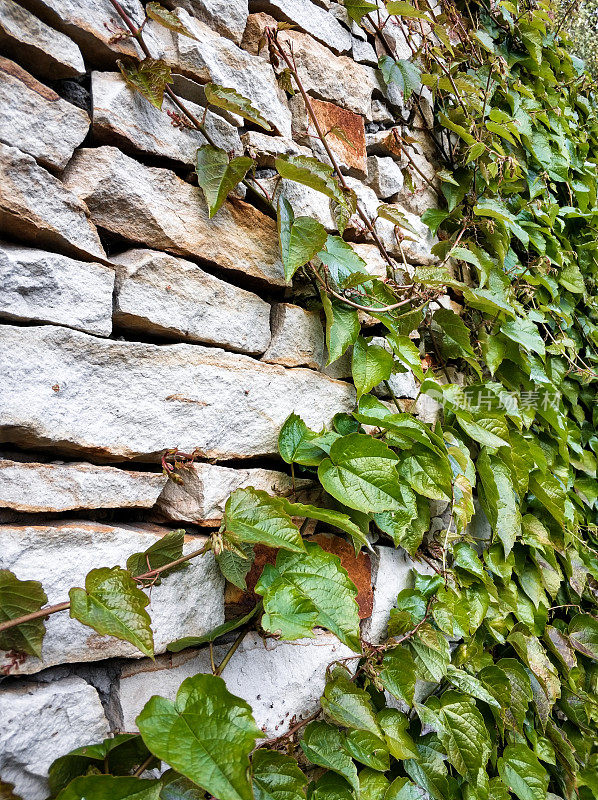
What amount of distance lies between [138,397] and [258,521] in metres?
0.24

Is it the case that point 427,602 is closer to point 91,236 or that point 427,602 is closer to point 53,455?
point 53,455

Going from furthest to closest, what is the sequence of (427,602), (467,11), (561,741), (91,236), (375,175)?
1. (467,11)
2. (561,741)
3. (375,175)
4. (427,602)
5. (91,236)

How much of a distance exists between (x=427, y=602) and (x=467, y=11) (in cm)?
164

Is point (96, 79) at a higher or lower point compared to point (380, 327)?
higher

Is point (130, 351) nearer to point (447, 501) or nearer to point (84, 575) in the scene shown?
point (84, 575)

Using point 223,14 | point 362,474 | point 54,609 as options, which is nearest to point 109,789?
point 54,609

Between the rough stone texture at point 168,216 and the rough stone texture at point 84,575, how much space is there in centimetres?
41

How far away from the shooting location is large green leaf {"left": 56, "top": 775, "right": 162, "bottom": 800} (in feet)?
1.86

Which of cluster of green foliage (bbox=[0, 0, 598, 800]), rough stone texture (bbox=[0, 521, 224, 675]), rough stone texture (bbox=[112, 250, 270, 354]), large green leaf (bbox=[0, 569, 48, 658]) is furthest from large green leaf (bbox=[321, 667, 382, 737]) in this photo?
rough stone texture (bbox=[112, 250, 270, 354])

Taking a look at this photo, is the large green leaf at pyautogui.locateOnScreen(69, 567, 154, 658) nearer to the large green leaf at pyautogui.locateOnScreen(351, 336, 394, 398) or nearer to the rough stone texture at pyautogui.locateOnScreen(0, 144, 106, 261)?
the rough stone texture at pyautogui.locateOnScreen(0, 144, 106, 261)

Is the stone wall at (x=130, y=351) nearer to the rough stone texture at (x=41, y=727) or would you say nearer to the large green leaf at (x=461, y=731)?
the rough stone texture at (x=41, y=727)

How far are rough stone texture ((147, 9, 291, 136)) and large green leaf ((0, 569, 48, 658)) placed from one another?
2.49 ft

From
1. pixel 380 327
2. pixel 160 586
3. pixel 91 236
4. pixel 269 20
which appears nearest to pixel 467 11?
pixel 269 20

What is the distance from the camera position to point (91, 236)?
72cm
